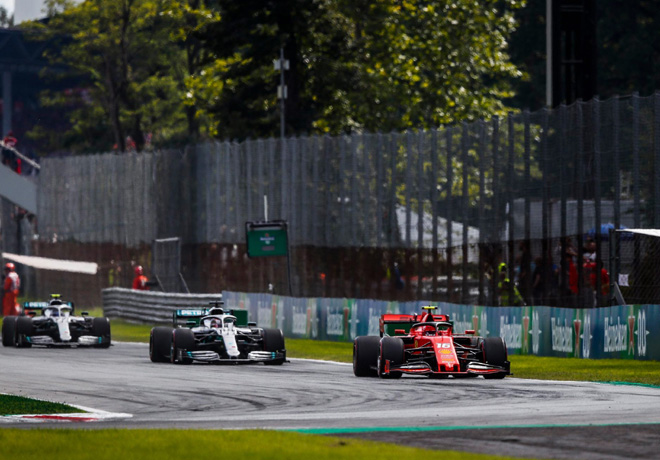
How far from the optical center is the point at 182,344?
78.1 feet

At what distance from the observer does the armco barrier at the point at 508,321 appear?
2275 cm

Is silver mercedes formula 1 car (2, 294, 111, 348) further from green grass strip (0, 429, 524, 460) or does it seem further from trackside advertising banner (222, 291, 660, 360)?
green grass strip (0, 429, 524, 460)

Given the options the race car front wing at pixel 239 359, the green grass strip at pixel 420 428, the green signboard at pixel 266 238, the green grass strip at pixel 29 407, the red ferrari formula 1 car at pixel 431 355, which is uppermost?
the green signboard at pixel 266 238

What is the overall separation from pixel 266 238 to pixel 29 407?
20944 mm

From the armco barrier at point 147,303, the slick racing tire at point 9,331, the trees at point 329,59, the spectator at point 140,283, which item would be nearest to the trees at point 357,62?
the trees at point 329,59

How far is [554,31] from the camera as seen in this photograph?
30.0m

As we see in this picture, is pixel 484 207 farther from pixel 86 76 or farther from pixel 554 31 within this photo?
pixel 86 76

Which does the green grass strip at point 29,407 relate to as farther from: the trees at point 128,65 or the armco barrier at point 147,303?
the trees at point 128,65

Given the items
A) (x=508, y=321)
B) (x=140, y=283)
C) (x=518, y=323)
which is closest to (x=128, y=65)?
(x=140, y=283)

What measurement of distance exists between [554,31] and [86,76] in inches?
2704

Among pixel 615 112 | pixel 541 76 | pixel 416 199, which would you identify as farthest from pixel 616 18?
pixel 615 112

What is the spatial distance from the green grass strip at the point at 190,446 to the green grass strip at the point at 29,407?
2.52 metres

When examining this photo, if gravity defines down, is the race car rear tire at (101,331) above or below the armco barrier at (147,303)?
below

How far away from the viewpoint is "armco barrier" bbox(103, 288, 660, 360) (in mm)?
22750
